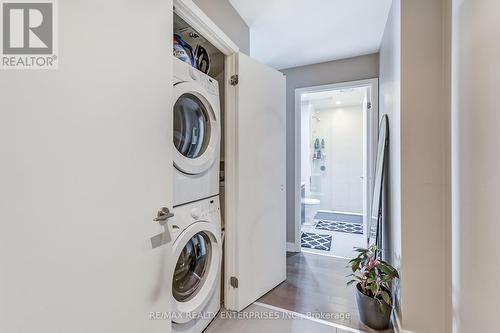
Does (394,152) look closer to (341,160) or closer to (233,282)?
(233,282)

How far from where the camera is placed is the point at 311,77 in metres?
3.01

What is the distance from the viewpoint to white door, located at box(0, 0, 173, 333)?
2.12 ft

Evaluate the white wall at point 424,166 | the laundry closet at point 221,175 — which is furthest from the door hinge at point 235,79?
the white wall at point 424,166

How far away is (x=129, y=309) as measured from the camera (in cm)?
97

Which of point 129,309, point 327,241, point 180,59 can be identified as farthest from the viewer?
point 327,241

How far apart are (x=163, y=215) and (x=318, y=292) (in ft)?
5.58

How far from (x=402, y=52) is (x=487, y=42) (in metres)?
0.57

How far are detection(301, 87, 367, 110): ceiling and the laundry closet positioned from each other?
7.32ft

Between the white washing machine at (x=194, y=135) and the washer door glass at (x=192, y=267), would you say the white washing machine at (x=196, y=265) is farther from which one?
the white washing machine at (x=194, y=135)

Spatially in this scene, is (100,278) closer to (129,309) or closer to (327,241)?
(129,309)

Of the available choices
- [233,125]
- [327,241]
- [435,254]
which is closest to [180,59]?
[233,125]

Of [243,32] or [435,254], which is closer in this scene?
[435,254]

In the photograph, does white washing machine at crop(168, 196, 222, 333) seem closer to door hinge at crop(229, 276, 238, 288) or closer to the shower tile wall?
door hinge at crop(229, 276, 238, 288)

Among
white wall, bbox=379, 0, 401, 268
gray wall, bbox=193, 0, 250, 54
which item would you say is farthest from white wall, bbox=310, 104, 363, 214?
gray wall, bbox=193, 0, 250, 54
